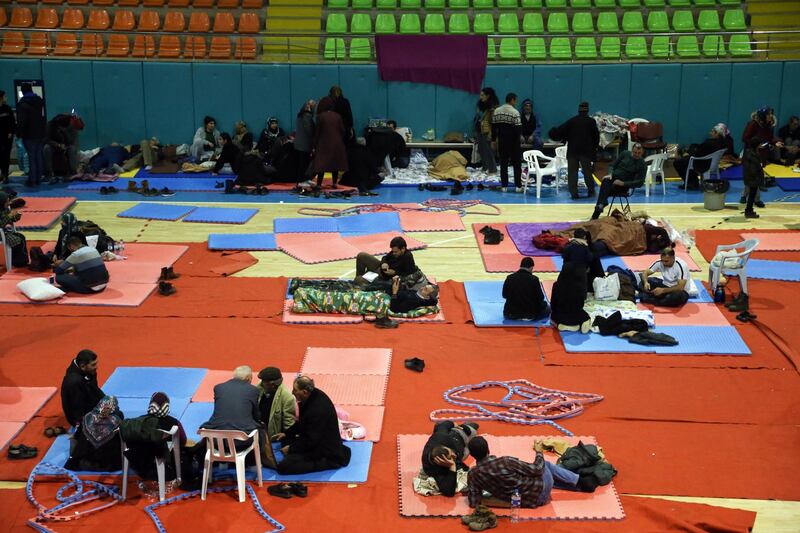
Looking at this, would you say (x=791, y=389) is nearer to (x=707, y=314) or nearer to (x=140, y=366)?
(x=707, y=314)

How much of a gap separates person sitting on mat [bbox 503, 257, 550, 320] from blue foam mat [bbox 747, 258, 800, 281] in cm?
374

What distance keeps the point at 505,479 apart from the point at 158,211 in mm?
11531

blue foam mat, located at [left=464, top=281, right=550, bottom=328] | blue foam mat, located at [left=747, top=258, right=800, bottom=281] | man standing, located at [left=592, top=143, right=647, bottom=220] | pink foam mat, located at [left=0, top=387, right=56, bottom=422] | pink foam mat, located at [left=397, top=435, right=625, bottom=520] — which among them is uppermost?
man standing, located at [left=592, top=143, right=647, bottom=220]

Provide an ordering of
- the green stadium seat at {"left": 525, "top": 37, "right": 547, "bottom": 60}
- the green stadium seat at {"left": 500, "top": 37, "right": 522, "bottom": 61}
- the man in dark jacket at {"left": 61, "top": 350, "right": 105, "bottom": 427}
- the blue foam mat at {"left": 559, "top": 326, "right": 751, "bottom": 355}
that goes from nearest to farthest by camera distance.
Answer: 1. the man in dark jacket at {"left": 61, "top": 350, "right": 105, "bottom": 427}
2. the blue foam mat at {"left": 559, "top": 326, "right": 751, "bottom": 355}
3. the green stadium seat at {"left": 525, "top": 37, "right": 547, "bottom": 60}
4. the green stadium seat at {"left": 500, "top": 37, "right": 522, "bottom": 61}

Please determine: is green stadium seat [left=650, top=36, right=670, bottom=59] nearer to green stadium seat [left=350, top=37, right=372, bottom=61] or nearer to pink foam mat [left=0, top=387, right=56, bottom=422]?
green stadium seat [left=350, top=37, right=372, bottom=61]

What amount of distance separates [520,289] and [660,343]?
71.8 inches

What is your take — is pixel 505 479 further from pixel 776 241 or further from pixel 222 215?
pixel 222 215

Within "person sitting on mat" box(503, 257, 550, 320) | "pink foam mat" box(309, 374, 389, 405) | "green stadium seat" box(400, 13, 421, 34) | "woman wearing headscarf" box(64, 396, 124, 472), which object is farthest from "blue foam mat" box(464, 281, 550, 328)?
"green stadium seat" box(400, 13, 421, 34)

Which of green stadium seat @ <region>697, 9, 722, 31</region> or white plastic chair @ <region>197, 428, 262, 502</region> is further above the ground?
green stadium seat @ <region>697, 9, 722, 31</region>

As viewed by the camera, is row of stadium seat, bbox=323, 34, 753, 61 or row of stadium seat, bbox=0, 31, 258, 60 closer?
row of stadium seat, bbox=323, 34, 753, 61

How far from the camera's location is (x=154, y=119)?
22.5 metres

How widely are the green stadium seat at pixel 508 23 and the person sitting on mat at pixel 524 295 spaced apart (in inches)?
491

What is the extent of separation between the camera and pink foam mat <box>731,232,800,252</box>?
15734mm

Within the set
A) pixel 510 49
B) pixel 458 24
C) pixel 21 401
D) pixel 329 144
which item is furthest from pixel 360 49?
pixel 21 401
